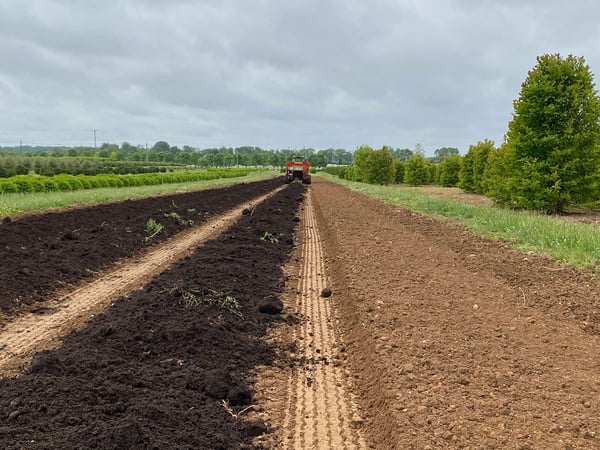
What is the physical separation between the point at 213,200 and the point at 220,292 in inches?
724

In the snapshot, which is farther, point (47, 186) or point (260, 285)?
point (47, 186)

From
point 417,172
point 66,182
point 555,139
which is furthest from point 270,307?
point 417,172

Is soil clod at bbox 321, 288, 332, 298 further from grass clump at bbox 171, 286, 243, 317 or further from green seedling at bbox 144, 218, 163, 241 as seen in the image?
green seedling at bbox 144, 218, 163, 241

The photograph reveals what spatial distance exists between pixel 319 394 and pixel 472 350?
5.38ft

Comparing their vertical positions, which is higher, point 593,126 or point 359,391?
point 593,126

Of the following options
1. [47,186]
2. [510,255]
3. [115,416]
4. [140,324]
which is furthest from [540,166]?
[47,186]

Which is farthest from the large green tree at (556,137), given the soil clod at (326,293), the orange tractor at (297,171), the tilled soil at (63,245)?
the orange tractor at (297,171)

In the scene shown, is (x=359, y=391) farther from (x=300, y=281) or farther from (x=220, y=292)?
(x=300, y=281)

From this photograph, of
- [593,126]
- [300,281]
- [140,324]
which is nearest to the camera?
[140,324]

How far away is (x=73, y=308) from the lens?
21.7 ft

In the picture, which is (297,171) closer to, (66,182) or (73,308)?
(66,182)

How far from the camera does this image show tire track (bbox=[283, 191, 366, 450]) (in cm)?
347

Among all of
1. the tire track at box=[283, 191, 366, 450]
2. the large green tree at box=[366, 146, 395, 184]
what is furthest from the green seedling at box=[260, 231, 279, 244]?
the large green tree at box=[366, 146, 395, 184]

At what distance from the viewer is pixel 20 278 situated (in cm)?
732
